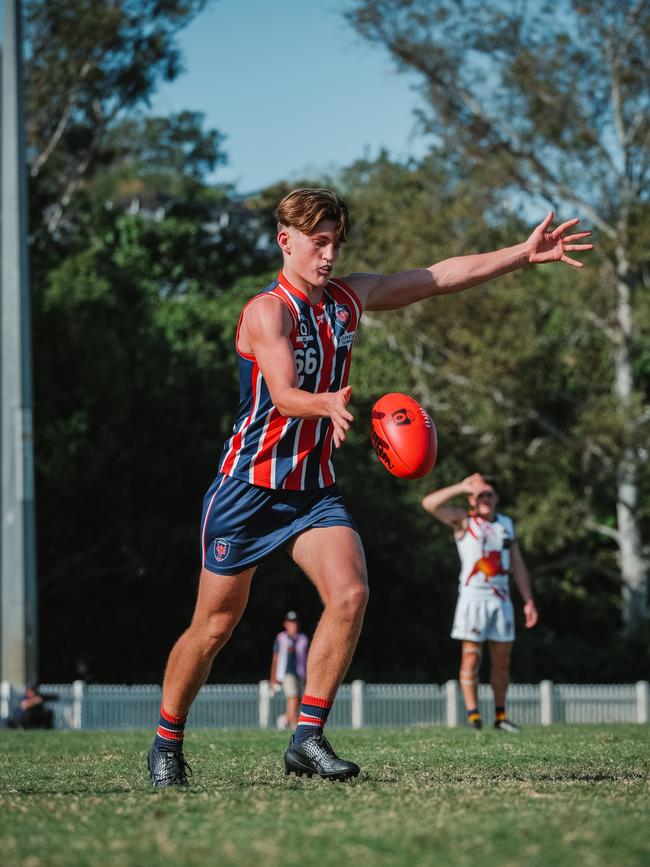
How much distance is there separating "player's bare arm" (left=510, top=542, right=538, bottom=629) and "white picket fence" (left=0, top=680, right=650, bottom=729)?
11418 mm

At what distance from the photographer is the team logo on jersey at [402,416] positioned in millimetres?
6242

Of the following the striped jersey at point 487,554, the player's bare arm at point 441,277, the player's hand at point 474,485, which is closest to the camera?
the player's bare arm at point 441,277

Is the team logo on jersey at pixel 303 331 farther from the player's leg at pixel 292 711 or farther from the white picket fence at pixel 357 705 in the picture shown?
the white picket fence at pixel 357 705

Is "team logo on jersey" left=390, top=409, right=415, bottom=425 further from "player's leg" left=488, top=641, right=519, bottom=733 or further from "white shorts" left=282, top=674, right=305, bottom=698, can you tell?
"white shorts" left=282, top=674, right=305, bottom=698

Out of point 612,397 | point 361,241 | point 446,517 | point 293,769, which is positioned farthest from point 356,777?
point 361,241

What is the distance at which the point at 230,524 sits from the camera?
6.29 m

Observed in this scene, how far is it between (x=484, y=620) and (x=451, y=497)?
1.21 metres

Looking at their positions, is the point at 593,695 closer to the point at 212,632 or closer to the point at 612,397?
the point at 612,397

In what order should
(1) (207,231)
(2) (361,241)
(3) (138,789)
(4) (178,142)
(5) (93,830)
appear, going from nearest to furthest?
(5) (93,830)
(3) (138,789)
(2) (361,241)
(1) (207,231)
(4) (178,142)

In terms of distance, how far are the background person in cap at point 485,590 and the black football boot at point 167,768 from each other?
6.78m

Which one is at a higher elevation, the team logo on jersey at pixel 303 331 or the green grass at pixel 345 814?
the team logo on jersey at pixel 303 331

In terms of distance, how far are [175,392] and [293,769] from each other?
2844cm

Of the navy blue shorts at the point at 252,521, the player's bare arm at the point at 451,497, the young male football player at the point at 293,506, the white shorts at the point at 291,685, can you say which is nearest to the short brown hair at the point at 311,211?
the young male football player at the point at 293,506

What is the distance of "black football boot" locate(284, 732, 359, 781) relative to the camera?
6.16 m
